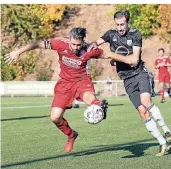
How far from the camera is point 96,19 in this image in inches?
2111

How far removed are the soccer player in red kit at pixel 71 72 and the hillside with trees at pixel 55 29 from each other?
33744 mm

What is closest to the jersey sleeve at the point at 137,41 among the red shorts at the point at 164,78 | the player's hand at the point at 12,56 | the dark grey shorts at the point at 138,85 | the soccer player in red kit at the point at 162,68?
the dark grey shorts at the point at 138,85

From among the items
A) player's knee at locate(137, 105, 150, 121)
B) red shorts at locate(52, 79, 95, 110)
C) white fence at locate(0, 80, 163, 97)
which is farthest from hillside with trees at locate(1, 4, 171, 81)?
red shorts at locate(52, 79, 95, 110)

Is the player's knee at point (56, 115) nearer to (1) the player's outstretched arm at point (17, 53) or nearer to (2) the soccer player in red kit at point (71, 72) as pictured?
(2) the soccer player in red kit at point (71, 72)

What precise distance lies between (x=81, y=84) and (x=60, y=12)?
42816 millimetres

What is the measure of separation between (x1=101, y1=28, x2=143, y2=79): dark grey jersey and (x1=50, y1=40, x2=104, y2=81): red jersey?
1.73 feet

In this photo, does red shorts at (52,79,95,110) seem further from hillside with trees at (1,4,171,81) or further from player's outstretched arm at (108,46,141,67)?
hillside with trees at (1,4,171,81)

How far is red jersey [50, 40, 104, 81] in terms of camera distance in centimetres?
1016

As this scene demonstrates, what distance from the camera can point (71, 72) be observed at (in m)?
10.5

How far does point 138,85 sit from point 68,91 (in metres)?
1.06

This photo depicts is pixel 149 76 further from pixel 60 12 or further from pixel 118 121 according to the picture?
pixel 60 12

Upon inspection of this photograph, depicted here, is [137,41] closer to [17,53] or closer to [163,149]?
[163,149]

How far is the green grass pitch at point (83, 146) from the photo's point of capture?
920 centimetres

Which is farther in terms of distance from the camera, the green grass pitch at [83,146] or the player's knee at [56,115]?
the player's knee at [56,115]
